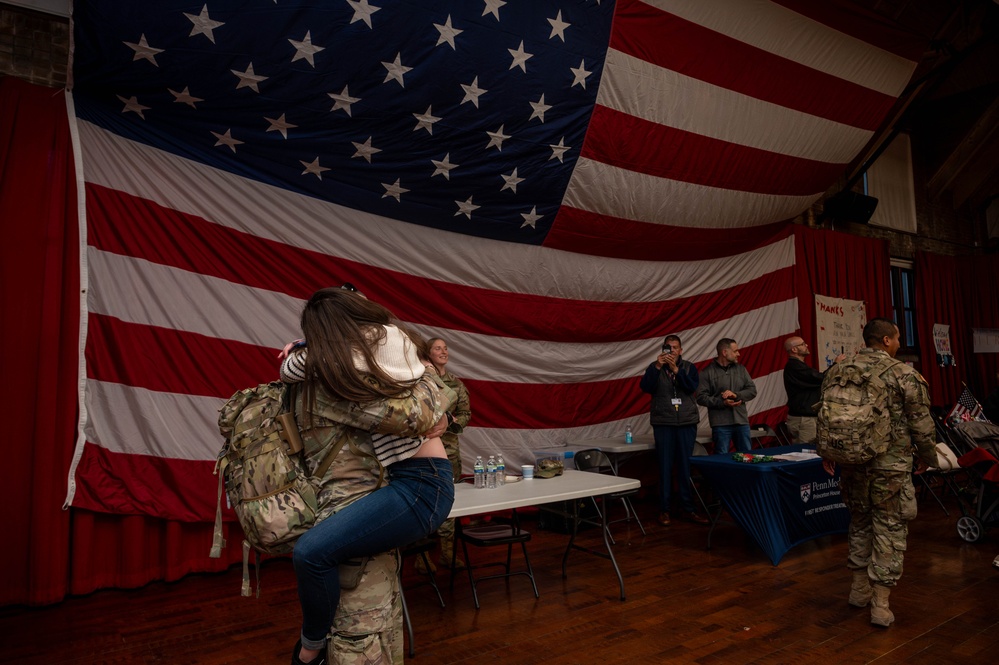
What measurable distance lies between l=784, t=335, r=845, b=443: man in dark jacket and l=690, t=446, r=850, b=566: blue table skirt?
1174mm

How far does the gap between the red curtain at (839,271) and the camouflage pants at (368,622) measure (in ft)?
23.9

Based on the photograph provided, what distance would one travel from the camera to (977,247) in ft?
35.6

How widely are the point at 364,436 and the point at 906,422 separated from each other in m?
2.74

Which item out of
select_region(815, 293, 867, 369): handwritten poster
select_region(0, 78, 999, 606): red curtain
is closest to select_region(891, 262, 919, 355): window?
select_region(815, 293, 867, 369): handwritten poster

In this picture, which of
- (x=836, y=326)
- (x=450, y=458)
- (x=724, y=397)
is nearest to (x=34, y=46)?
(x=450, y=458)

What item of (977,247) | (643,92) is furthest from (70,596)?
(977,247)

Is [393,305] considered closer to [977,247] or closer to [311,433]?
[311,433]

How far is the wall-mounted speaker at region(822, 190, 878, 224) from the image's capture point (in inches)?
333

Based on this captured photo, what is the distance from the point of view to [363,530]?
1.48 m

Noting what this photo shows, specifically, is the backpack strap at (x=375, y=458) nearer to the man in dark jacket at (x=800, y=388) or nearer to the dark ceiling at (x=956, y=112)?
the man in dark jacket at (x=800, y=388)

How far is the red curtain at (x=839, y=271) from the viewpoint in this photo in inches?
309

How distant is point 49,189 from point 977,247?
41.8 feet

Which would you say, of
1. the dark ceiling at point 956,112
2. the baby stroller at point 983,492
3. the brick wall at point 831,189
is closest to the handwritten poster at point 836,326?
the brick wall at point 831,189

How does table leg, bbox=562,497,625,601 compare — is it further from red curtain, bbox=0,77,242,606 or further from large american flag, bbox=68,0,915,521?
red curtain, bbox=0,77,242,606
